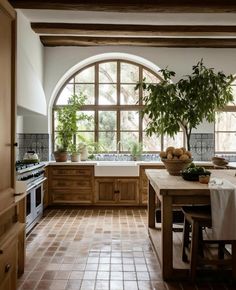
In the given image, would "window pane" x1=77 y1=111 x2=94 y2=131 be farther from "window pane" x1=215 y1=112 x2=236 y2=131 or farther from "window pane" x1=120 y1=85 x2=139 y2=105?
"window pane" x1=215 y1=112 x2=236 y2=131

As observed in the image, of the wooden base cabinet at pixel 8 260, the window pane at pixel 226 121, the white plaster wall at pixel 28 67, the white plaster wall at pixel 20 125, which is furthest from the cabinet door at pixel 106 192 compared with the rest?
the wooden base cabinet at pixel 8 260

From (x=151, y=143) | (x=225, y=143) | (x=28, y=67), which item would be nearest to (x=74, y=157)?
(x=151, y=143)

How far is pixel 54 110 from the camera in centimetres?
682

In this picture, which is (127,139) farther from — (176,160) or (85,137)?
(176,160)

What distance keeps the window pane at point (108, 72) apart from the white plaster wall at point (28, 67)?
1206 mm

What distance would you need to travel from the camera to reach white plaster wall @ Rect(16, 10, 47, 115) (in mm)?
4363

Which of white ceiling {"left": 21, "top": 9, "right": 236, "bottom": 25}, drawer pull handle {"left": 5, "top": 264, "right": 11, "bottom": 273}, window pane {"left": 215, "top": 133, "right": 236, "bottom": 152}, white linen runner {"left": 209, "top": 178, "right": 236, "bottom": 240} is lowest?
drawer pull handle {"left": 5, "top": 264, "right": 11, "bottom": 273}

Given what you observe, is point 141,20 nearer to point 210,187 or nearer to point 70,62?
point 70,62

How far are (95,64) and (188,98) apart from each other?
2150 millimetres

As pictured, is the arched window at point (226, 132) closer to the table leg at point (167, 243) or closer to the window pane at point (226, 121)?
the window pane at point (226, 121)

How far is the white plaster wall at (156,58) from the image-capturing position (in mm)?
6539

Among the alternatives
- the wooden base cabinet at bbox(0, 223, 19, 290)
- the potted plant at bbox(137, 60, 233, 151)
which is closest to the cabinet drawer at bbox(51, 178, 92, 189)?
the potted plant at bbox(137, 60, 233, 151)

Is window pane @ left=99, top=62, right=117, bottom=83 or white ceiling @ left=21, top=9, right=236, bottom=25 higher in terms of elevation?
white ceiling @ left=21, top=9, right=236, bottom=25

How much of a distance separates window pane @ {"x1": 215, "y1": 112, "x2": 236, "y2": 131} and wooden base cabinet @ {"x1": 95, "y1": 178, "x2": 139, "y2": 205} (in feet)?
7.42
